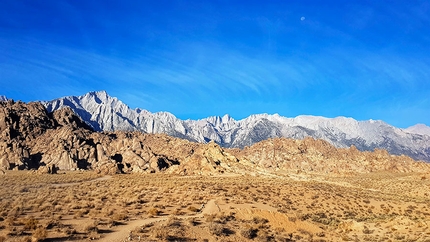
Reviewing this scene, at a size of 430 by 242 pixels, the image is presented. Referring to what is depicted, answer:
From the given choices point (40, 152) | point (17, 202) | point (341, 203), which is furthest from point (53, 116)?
point (341, 203)

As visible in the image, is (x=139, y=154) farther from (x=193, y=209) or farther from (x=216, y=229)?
(x=216, y=229)

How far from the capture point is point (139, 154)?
110250mm

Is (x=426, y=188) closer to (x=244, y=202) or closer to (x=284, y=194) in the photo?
(x=284, y=194)

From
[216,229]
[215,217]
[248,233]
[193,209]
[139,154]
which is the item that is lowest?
[248,233]

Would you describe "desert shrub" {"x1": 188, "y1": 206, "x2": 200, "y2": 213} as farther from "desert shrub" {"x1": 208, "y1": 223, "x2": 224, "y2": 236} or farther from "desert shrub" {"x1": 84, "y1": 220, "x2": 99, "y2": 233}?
"desert shrub" {"x1": 84, "y1": 220, "x2": 99, "y2": 233}

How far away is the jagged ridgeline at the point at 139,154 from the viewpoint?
275ft

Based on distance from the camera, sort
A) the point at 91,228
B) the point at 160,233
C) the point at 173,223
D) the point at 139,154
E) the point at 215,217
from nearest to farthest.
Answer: the point at 160,233
the point at 91,228
the point at 173,223
the point at 215,217
the point at 139,154

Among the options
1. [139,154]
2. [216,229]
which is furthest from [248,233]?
[139,154]

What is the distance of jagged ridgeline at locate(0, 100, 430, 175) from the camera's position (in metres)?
83.7

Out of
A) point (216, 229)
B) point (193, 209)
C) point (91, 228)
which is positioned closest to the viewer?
point (91, 228)

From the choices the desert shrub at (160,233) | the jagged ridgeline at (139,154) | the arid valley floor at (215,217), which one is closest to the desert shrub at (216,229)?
the arid valley floor at (215,217)

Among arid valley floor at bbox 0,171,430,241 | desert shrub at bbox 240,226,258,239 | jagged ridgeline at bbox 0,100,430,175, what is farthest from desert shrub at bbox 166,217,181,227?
jagged ridgeline at bbox 0,100,430,175

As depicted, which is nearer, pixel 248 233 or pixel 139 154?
pixel 248 233

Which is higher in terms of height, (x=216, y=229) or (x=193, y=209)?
(x=193, y=209)
